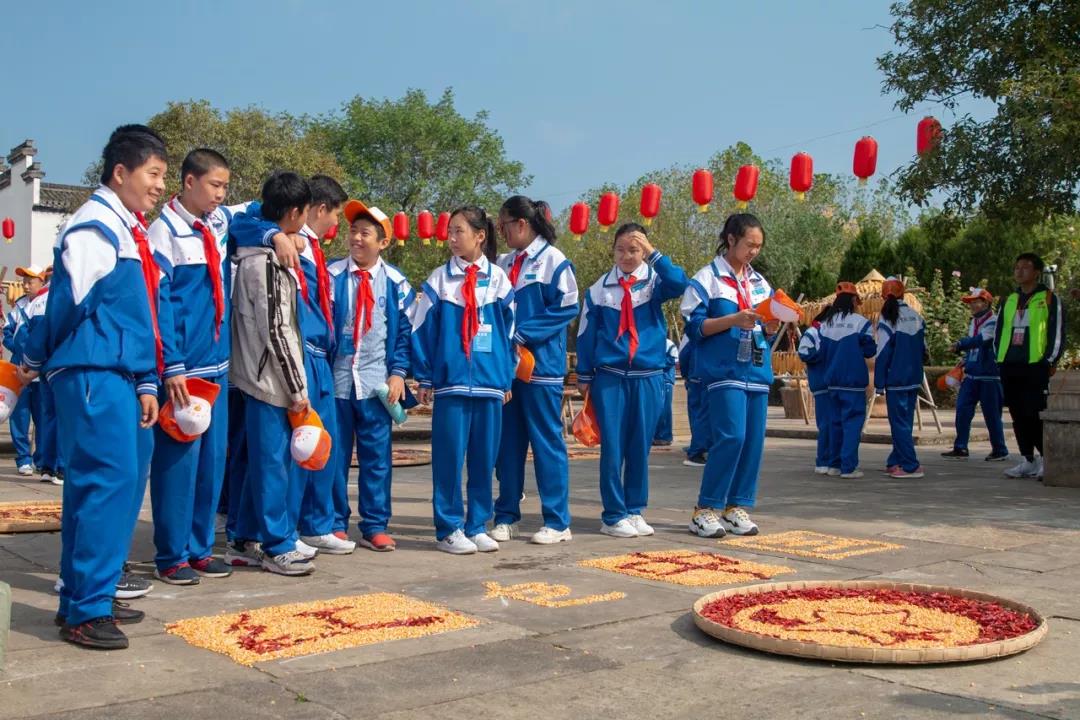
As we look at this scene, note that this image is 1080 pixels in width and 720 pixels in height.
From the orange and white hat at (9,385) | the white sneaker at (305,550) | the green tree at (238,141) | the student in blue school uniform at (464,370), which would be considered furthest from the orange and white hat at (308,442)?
the green tree at (238,141)

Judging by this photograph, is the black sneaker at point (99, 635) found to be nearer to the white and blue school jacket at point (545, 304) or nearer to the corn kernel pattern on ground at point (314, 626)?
the corn kernel pattern on ground at point (314, 626)

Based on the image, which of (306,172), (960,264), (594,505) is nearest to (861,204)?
(960,264)

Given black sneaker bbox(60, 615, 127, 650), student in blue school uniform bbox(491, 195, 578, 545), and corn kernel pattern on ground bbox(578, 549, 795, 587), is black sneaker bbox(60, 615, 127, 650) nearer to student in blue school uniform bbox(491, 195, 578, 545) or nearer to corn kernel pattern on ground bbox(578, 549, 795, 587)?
corn kernel pattern on ground bbox(578, 549, 795, 587)

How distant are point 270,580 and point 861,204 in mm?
44105

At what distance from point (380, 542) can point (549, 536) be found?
94 centimetres

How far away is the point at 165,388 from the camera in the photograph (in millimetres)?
4973

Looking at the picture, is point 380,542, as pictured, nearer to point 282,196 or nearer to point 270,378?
point 270,378

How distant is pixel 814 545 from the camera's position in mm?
6430

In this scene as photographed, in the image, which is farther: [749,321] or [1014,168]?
[1014,168]

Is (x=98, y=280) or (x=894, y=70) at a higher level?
(x=894, y=70)

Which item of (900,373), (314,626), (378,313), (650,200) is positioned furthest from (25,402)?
(650,200)

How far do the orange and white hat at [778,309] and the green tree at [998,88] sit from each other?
3.24 m

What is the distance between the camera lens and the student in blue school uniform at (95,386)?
421 cm

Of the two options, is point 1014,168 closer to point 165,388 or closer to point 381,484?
point 381,484
